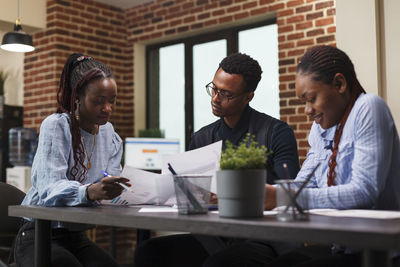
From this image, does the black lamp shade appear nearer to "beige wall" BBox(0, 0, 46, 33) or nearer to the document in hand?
"beige wall" BBox(0, 0, 46, 33)

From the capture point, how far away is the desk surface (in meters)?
0.85

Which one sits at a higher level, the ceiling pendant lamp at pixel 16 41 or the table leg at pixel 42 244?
the ceiling pendant lamp at pixel 16 41

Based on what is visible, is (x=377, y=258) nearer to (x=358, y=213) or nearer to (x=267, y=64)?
(x=358, y=213)

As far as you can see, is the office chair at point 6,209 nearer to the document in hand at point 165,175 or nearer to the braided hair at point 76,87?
the braided hair at point 76,87

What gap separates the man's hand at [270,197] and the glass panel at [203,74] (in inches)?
147

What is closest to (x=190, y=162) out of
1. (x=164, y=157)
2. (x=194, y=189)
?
(x=164, y=157)

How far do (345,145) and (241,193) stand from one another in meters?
0.44

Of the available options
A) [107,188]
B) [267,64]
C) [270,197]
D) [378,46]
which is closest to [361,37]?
[378,46]

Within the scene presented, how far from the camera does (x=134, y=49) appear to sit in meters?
5.57

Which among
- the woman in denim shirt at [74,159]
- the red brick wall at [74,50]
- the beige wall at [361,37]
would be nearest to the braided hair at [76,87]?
the woman in denim shirt at [74,159]

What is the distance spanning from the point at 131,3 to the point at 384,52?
3034 mm

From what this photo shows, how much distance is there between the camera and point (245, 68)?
201 cm

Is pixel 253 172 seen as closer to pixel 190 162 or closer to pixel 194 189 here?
pixel 194 189

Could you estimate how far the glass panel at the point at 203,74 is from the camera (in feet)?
16.6
